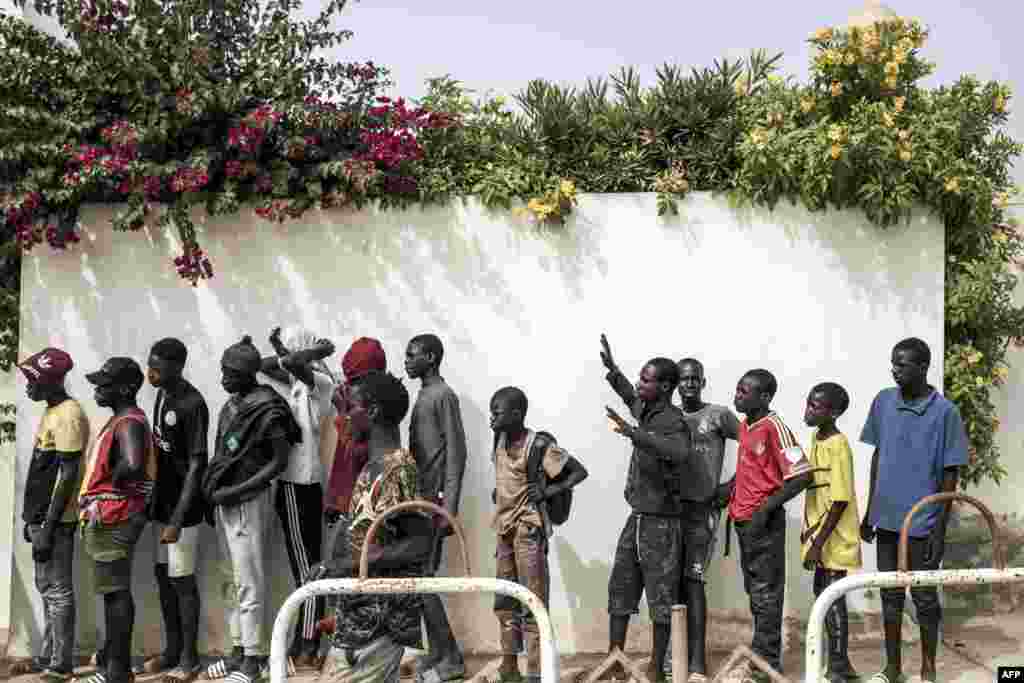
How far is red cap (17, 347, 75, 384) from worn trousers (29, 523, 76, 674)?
841 millimetres

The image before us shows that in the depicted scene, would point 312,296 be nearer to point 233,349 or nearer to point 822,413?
point 233,349

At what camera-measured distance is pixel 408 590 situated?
17.3ft

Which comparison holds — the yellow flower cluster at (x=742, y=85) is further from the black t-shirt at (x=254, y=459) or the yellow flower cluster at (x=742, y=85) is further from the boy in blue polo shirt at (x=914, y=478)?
the black t-shirt at (x=254, y=459)

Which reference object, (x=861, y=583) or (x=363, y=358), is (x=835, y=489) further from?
(x=363, y=358)

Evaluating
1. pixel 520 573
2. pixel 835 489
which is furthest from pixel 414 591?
pixel 835 489

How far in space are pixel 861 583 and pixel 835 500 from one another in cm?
197

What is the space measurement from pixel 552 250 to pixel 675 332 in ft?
2.92

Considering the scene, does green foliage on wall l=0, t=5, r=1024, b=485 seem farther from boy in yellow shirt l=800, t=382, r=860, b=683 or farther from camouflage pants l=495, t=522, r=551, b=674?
camouflage pants l=495, t=522, r=551, b=674

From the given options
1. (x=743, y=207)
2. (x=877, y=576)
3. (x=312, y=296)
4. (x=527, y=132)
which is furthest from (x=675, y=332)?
(x=877, y=576)

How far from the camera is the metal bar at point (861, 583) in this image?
5.21m

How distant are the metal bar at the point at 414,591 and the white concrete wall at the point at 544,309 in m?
3.11

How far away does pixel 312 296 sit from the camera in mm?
8539

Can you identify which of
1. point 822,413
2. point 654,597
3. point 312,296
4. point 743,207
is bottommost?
point 654,597

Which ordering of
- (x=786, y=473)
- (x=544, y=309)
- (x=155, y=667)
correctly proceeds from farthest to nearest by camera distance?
(x=544, y=309) < (x=155, y=667) < (x=786, y=473)
